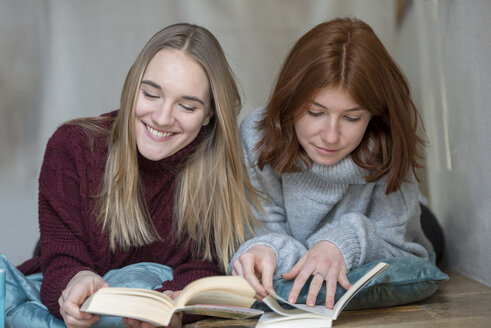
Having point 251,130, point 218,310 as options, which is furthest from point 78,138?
point 218,310

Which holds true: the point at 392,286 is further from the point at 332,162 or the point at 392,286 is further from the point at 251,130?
the point at 251,130

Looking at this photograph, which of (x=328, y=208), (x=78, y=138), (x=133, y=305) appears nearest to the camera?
(x=133, y=305)

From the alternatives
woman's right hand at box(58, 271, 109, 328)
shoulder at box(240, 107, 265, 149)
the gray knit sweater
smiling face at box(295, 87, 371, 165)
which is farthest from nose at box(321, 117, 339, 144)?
woman's right hand at box(58, 271, 109, 328)

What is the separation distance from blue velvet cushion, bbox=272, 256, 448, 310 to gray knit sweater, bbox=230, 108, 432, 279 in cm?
11

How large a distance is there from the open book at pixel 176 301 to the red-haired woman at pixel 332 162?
0.11 metres

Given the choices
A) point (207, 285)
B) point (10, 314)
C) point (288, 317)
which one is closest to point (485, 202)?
point (288, 317)

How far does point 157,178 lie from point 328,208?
1.74ft

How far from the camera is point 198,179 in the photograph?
1.79 metres

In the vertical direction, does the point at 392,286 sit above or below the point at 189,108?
below

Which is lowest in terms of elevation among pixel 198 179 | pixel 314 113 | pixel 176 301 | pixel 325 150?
pixel 176 301

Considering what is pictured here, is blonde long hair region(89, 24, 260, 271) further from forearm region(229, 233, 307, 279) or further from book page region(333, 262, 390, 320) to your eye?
book page region(333, 262, 390, 320)

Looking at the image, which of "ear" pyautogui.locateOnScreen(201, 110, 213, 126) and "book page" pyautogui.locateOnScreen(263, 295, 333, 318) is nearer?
"book page" pyautogui.locateOnScreen(263, 295, 333, 318)

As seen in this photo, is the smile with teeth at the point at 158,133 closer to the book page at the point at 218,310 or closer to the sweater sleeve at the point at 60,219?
the sweater sleeve at the point at 60,219

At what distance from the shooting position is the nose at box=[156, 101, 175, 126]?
161cm
